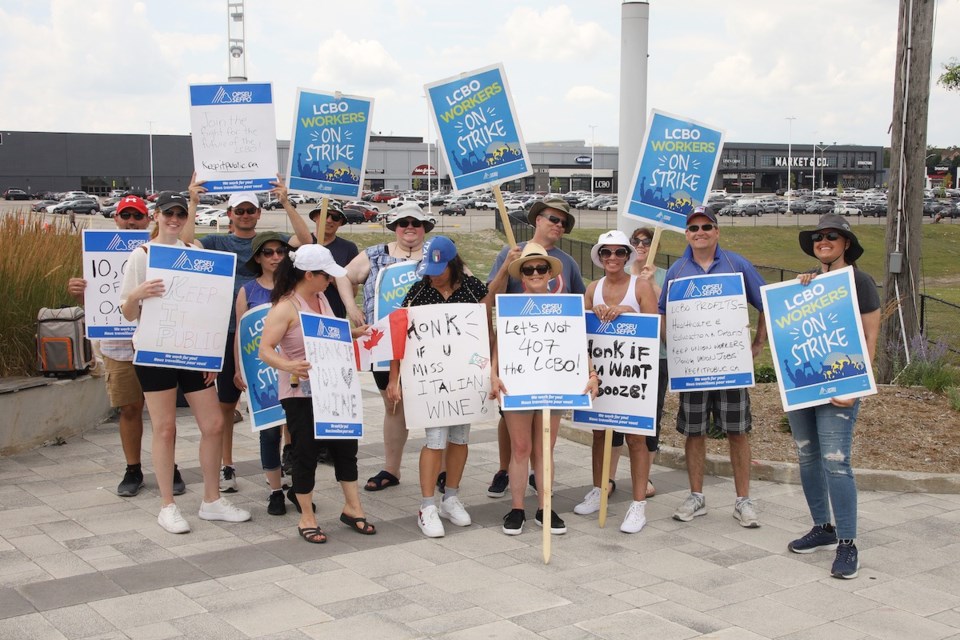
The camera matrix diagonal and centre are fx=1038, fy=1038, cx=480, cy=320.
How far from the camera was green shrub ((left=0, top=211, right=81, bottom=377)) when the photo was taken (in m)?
9.66

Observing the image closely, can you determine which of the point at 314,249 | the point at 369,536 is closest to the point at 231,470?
the point at 369,536

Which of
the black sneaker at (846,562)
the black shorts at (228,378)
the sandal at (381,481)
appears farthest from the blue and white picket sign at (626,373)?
the black shorts at (228,378)

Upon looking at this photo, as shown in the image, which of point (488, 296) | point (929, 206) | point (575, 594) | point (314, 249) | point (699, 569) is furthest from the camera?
point (929, 206)

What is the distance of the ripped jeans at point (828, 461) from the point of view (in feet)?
20.4

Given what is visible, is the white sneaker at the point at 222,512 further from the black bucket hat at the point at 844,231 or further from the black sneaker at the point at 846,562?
the black bucket hat at the point at 844,231

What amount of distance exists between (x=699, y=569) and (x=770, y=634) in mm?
1036

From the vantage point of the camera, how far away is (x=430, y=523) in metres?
6.84

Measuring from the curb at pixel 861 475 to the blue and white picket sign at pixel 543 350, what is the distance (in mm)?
2188

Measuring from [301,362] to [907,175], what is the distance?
7475mm

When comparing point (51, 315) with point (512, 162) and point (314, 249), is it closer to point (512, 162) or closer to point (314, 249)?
point (314, 249)

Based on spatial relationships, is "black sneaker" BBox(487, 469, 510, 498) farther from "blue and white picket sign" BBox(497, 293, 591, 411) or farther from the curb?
the curb

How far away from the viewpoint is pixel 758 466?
8344 millimetres

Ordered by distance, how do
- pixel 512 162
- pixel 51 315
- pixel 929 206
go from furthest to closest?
pixel 929 206 < pixel 51 315 < pixel 512 162

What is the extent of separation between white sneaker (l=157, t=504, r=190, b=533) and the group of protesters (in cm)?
1
